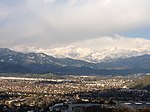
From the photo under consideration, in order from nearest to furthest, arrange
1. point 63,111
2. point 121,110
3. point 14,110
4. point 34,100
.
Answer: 1. point 121,110
2. point 63,111
3. point 14,110
4. point 34,100

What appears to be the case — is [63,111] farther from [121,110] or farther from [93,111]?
[121,110]

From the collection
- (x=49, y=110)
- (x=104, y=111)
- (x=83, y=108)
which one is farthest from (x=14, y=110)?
(x=104, y=111)

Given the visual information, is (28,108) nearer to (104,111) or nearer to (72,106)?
(72,106)

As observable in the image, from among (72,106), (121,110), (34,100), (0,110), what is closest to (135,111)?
(121,110)

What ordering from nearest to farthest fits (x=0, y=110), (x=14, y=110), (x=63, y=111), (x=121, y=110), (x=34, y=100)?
1. (x=121, y=110)
2. (x=63, y=111)
3. (x=0, y=110)
4. (x=14, y=110)
5. (x=34, y=100)

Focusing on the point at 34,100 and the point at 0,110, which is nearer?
the point at 0,110

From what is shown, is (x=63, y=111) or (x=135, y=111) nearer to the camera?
(x=135, y=111)

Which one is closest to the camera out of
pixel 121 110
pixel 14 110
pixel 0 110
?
pixel 121 110

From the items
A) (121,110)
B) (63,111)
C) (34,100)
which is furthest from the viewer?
(34,100)

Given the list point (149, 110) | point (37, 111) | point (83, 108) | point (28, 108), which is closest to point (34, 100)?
point (28, 108)
